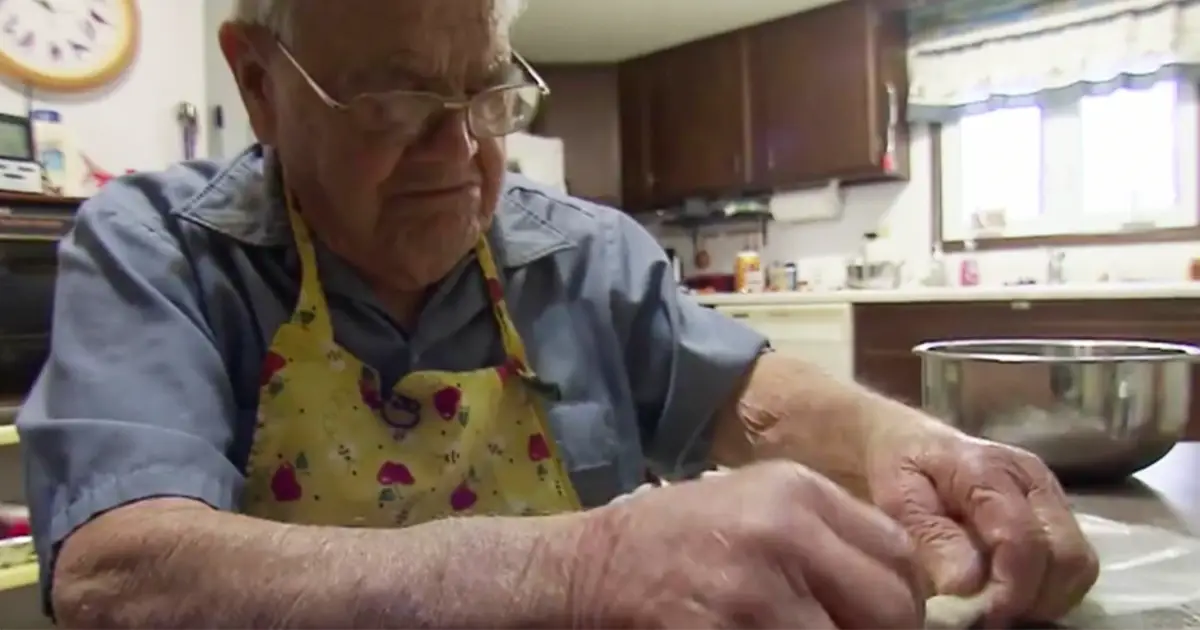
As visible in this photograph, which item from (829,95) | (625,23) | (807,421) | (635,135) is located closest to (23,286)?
(807,421)

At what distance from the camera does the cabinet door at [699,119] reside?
163 inches

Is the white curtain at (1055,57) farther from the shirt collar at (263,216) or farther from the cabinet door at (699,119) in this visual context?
the shirt collar at (263,216)

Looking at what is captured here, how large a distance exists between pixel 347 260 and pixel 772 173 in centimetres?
334

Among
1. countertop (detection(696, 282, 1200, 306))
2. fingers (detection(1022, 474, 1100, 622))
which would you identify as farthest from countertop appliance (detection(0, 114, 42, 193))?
countertop (detection(696, 282, 1200, 306))

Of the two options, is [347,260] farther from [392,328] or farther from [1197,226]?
[1197,226]

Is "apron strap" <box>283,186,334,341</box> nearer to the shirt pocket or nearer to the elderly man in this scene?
the elderly man

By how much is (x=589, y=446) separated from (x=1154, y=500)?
47cm

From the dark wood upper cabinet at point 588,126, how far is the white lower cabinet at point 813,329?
1.26m

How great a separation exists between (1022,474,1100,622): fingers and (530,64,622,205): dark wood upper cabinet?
162 inches

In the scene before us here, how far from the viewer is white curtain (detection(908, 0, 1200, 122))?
3.07 meters

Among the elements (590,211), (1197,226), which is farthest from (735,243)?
(590,211)

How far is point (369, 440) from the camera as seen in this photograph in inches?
31.8

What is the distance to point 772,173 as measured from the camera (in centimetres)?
403

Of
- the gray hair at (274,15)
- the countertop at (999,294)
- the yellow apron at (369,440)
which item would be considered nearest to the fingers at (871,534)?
the yellow apron at (369,440)
